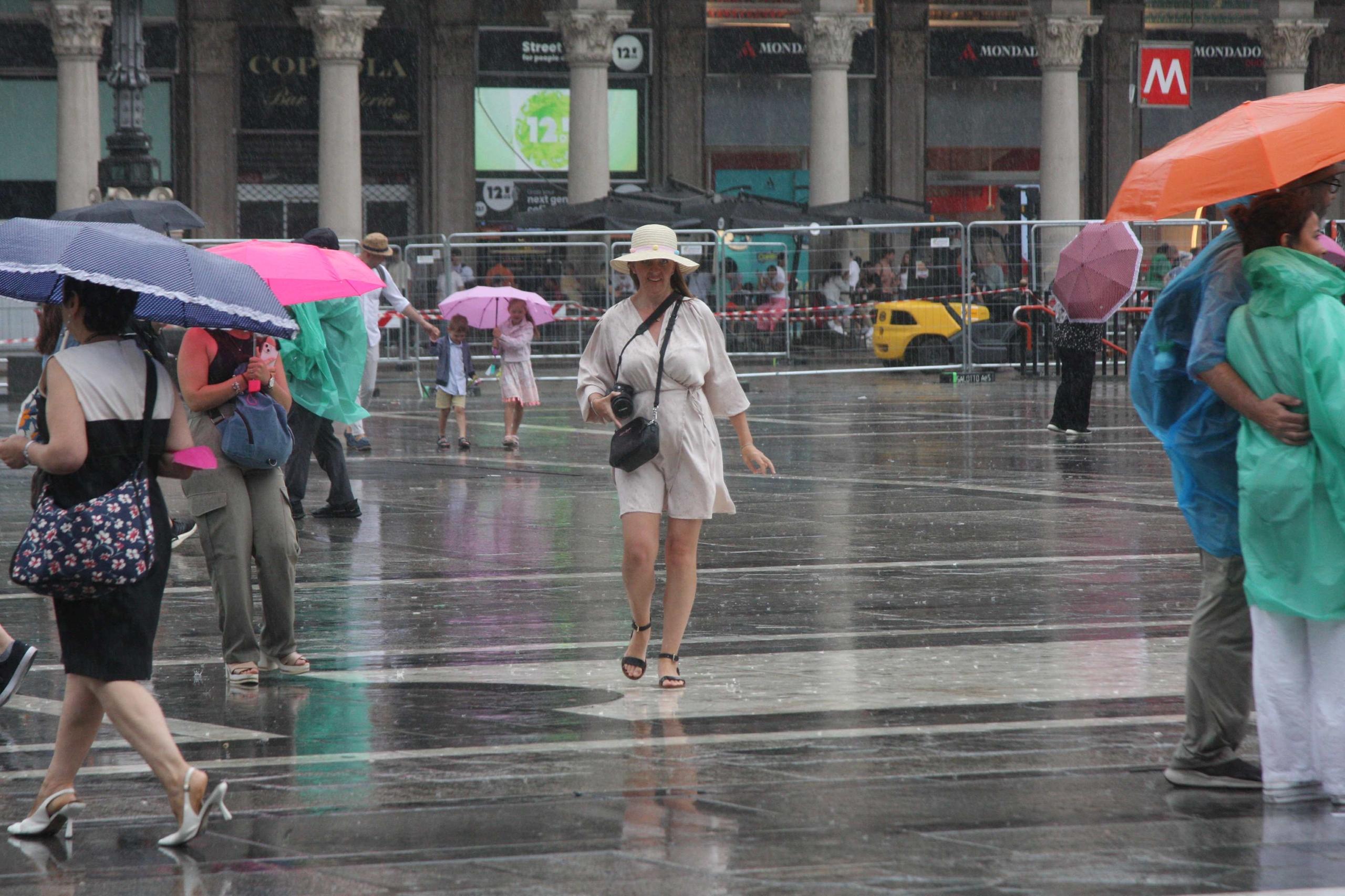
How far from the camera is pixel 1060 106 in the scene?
36.2 meters

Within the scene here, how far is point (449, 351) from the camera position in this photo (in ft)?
60.4

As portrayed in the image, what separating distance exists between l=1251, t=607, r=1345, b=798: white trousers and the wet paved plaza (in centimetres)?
14

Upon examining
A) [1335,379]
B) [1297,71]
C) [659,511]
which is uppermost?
[1297,71]

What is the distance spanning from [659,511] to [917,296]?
20869mm

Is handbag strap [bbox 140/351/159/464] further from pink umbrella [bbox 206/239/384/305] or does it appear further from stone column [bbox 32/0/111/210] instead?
stone column [bbox 32/0/111/210]

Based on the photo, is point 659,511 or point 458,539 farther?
point 458,539

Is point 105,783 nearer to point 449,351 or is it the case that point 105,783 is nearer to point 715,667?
point 715,667

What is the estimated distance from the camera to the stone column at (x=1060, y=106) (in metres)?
35.9

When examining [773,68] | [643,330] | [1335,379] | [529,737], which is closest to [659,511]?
[643,330]

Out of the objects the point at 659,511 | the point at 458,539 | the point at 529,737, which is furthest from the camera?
the point at 458,539

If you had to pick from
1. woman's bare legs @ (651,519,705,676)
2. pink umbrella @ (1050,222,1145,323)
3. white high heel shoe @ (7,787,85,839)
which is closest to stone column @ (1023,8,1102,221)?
pink umbrella @ (1050,222,1145,323)

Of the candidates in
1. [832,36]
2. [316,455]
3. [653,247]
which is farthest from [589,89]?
[653,247]

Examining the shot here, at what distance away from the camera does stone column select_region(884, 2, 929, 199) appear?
41062 millimetres

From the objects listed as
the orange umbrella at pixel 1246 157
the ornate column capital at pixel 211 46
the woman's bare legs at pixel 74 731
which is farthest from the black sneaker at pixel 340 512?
the ornate column capital at pixel 211 46
